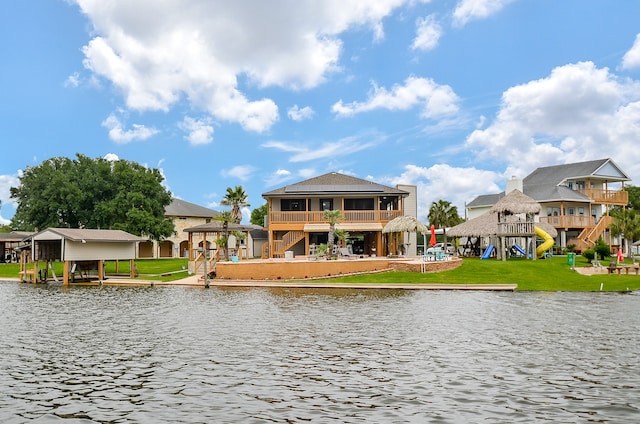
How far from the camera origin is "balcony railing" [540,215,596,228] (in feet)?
178

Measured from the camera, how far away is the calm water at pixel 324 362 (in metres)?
10.6

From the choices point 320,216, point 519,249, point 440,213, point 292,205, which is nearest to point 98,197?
point 292,205

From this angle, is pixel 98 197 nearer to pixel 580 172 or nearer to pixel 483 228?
pixel 483 228

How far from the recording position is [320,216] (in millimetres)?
47469

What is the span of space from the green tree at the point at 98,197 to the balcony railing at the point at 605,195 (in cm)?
4437

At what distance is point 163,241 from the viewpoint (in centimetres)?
6894

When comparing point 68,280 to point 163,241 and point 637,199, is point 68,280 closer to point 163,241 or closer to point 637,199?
point 163,241

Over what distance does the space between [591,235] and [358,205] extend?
73.5 ft

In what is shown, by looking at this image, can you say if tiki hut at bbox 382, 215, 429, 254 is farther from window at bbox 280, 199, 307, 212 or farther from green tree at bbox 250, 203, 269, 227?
green tree at bbox 250, 203, 269, 227

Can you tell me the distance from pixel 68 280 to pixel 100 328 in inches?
968

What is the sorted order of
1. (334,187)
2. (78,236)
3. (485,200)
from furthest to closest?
(485,200) < (334,187) < (78,236)

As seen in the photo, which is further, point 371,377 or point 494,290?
point 494,290

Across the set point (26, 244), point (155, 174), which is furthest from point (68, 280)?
point (155, 174)

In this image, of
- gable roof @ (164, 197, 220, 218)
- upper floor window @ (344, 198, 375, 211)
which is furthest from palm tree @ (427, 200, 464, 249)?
gable roof @ (164, 197, 220, 218)
